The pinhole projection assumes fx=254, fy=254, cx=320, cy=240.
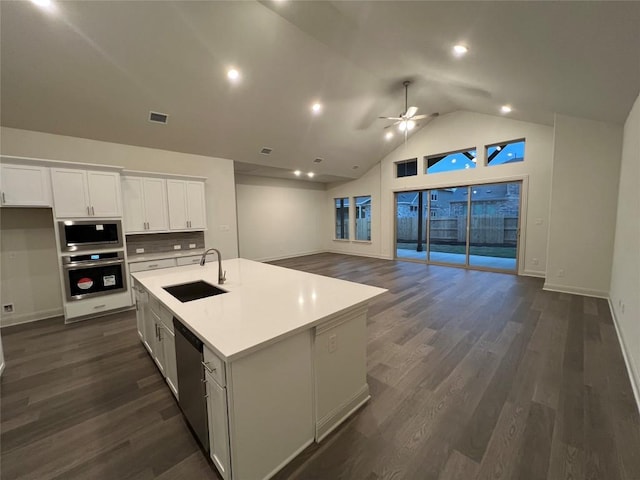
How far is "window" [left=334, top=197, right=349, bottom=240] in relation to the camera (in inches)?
376

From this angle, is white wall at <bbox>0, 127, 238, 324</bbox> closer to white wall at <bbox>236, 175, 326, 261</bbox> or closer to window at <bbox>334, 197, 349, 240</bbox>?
white wall at <bbox>236, 175, 326, 261</bbox>

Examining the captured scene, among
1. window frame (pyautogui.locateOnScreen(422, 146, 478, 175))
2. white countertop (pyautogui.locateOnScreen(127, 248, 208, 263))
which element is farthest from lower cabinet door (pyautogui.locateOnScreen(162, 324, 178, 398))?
window frame (pyautogui.locateOnScreen(422, 146, 478, 175))

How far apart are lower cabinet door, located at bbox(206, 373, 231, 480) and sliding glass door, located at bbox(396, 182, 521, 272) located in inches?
262

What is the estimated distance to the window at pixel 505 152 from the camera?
566cm

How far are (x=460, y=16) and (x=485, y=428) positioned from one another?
10.9ft

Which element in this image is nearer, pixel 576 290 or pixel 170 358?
pixel 170 358

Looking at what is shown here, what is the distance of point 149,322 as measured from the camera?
2.51 meters

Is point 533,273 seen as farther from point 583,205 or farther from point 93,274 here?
point 93,274

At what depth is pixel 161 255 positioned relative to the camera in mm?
4559

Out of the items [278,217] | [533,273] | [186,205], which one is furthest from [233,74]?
[533,273]

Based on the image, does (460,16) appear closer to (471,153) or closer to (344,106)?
(344,106)

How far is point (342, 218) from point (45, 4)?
26.9 feet

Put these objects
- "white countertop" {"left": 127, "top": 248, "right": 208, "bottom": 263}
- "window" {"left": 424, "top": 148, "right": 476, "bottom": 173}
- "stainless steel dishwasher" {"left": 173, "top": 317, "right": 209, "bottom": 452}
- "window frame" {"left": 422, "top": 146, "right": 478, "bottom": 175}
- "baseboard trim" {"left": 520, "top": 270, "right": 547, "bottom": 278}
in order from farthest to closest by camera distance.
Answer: "window" {"left": 424, "top": 148, "right": 476, "bottom": 173}
"window frame" {"left": 422, "top": 146, "right": 478, "bottom": 175}
"baseboard trim" {"left": 520, "top": 270, "right": 547, "bottom": 278}
"white countertop" {"left": 127, "top": 248, "right": 208, "bottom": 263}
"stainless steel dishwasher" {"left": 173, "top": 317, "right": 209, "bottom": 452}

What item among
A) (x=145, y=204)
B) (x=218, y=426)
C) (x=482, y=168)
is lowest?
(x=218, y=426)
